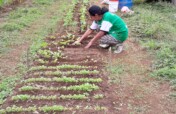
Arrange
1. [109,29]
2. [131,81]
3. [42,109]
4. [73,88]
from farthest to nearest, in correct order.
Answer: [109,29], [131,81], [73,88], [42,109]

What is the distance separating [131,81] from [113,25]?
156cm

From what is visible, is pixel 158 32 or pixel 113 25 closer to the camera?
pixel 113 25

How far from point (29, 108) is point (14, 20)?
4758 millimetres

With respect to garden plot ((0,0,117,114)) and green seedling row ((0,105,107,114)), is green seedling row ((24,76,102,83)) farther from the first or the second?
green seedling row ((0,105,107,114))

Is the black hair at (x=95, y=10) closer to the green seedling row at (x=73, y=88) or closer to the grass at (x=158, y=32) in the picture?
the grass at (x=158, y=32)

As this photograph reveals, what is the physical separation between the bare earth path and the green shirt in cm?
40

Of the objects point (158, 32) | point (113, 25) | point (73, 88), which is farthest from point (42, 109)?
point (158, 32)

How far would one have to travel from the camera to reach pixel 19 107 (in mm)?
4172

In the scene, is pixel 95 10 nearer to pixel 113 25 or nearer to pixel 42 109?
pixel 113 25

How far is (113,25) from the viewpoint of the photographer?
238 inches

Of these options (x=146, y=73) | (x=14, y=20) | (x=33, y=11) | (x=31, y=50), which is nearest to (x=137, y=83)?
(x=146, y=73)

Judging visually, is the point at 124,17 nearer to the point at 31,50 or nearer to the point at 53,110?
the point at 31,50

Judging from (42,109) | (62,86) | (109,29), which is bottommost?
(42,109)

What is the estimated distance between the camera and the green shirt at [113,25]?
590cm
